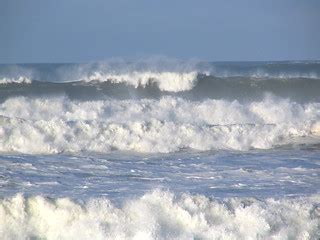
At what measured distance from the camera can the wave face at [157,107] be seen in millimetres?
11812

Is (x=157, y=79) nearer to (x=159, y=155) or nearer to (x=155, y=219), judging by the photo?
(x=159, y=155)

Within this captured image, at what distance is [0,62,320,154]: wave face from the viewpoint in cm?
1181

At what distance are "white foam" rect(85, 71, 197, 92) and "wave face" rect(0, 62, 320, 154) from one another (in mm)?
33

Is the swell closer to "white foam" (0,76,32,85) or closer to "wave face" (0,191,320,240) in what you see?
"white foam" (0,76,32,85)

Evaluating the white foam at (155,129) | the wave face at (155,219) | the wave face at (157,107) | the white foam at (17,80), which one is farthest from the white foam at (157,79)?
the wave face at (155,219)

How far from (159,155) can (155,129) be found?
4.55 ft

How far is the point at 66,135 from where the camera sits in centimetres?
1180

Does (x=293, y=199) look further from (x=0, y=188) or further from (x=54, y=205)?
(x=0, y=188)

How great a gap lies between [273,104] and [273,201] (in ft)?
31.4

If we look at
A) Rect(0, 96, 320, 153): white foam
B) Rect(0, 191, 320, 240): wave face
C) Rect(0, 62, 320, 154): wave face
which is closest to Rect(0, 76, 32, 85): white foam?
Rect(0, 62, 320, 154): wave face

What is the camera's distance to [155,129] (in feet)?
40.3

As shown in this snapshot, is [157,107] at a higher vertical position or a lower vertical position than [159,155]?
higher

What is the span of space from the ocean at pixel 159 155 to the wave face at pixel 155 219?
0.01m

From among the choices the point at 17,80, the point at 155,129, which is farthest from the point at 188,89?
the point at 155,129
